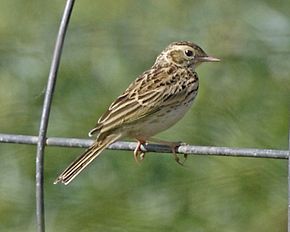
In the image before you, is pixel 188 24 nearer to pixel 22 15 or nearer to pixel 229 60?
pixel 229 60

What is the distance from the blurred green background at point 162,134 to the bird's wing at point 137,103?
3.36 ft

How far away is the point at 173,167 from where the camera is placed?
488 centimetres

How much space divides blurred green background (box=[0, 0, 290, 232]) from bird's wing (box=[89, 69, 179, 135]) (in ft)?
3.36

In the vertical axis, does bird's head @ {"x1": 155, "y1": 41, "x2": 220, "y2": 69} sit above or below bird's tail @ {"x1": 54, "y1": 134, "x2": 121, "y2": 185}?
above

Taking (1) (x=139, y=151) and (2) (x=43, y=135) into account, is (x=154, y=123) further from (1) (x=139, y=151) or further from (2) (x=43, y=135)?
(2) (x=43, y=135)

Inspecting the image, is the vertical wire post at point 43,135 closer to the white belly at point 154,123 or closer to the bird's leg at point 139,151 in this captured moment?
the bird's leg at point 139,151

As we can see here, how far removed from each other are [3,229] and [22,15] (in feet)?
3.00

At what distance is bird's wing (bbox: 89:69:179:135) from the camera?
3533 millimetres

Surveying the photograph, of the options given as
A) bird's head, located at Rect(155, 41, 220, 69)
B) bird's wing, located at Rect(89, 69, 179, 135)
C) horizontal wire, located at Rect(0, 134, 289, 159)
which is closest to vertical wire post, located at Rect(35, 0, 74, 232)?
horizontal wire, located at Rect(0, 134, 289, 159)

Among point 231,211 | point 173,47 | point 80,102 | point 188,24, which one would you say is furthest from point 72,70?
point 173,47

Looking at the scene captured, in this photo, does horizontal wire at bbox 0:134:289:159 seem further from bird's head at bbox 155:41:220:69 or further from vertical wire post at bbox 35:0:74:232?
bird's head at bbox 155:41:220:69

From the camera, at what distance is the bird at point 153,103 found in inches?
138

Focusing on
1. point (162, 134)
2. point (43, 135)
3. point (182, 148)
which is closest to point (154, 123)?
point (182, 148)

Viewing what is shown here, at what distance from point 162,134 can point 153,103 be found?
1.16m
